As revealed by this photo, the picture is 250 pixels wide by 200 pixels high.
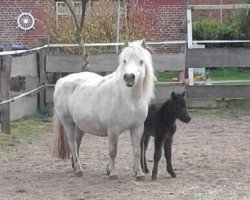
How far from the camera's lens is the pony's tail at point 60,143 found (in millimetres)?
7527

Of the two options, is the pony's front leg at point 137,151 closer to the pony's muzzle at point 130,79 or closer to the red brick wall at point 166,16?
the pony's muzzle at point 130,79

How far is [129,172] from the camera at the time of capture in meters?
7.29

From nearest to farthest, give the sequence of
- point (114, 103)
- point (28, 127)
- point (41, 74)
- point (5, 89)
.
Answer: point (114, 103)
point (5, 89)
point (28, 127)
point (41, 74)

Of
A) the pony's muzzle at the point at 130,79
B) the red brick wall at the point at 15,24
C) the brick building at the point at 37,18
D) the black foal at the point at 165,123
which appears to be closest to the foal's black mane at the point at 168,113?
the black foal at the point at 165,123

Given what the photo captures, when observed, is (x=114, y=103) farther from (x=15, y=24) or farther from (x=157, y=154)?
(x=15, y=24)

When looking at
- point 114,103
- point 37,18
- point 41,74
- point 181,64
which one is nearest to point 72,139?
point 114,103

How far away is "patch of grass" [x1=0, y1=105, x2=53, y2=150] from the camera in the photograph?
9438 millimetres

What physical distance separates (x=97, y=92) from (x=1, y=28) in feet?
56.7

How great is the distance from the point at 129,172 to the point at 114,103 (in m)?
0.99

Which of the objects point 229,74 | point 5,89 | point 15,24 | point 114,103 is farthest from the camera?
point 15,24

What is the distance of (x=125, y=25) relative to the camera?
1670 centimetres

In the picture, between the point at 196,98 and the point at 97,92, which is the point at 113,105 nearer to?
the point at 97,92

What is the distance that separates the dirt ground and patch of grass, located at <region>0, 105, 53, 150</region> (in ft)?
0.57

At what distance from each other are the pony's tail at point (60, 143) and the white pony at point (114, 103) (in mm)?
217
